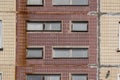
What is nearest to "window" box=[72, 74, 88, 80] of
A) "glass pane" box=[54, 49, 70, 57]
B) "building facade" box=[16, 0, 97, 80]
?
"building facade" box=[16, 0, 97, 80]

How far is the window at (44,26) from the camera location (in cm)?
1195

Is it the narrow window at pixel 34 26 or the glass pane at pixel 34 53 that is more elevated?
the narrow window at pixel 34 26

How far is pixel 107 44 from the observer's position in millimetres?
11727

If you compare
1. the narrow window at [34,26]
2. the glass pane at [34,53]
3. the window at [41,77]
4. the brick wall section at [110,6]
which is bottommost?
the window at [41,77]

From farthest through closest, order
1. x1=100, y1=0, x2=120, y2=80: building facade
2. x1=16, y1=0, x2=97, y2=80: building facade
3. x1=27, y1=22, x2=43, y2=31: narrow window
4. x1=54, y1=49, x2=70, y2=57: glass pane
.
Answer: x1=27, y1=22, x2=43, y2=31: narrow window
x1=54, y1=49, x2=70, y2=57: glass pane
x1=16, y1=0, x2=97, y2=80: building facade
x1=100, y1=0, x2=120, y2=80: building facade

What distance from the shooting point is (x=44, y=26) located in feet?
39.3

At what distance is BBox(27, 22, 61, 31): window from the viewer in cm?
1195

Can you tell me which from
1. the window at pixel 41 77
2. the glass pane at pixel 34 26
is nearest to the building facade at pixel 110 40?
the window at pixel 41 77

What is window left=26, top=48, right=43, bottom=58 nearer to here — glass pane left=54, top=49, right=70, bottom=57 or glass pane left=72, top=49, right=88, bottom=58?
glass pane left=54, top=49, right=70, bottom=57

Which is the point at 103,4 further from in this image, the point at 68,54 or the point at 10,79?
the point at 10,79

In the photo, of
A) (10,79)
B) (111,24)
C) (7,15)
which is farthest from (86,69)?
(7,15)

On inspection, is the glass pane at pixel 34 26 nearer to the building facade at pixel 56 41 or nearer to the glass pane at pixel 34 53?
the building facade at pixel 56 41

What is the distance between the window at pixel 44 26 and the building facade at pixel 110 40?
1813mm

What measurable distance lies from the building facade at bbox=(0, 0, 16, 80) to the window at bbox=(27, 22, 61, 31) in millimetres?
688
